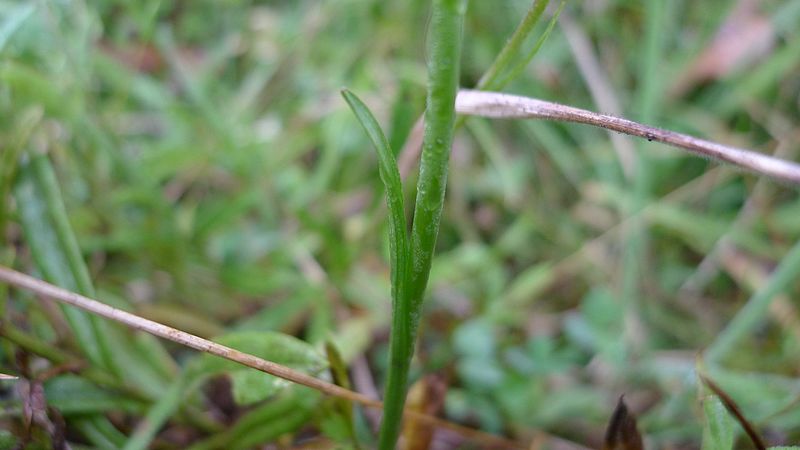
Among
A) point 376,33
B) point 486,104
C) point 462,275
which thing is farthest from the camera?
point 376,33

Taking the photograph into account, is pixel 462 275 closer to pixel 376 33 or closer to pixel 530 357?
pixel 530 357

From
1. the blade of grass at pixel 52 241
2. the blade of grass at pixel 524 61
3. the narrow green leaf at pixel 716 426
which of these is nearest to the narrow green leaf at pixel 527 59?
the blade of grass at pixel 524 61

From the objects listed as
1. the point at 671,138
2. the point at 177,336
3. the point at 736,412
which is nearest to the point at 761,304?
the point at 736,412

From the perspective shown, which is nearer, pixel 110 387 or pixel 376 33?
pixel 110 387

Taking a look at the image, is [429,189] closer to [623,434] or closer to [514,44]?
[514,44]

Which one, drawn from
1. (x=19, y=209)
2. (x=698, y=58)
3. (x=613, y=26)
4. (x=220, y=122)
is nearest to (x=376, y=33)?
(x=220, y=122)

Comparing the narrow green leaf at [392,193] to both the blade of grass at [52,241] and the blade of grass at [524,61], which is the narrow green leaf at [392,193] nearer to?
the blade of grass at [524,61]
